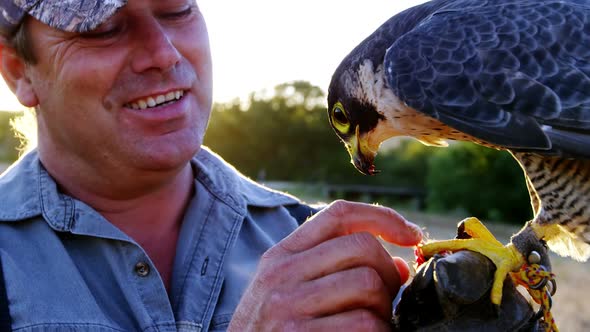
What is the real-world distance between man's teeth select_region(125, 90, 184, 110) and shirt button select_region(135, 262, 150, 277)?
1.86 feet

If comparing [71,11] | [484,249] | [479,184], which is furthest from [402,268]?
[479,184]

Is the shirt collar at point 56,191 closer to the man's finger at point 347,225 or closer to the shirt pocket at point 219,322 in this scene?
the shirt pocket at point 219,322

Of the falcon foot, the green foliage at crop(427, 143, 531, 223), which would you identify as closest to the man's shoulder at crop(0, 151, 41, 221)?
the falcon foot

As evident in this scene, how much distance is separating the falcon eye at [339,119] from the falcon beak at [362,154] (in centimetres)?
7

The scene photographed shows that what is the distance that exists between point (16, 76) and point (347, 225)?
5.08 feet

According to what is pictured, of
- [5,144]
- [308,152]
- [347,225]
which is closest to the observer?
[347,225]

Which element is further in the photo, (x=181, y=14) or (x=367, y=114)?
(x=367, y=114)

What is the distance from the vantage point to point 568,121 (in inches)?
82.8

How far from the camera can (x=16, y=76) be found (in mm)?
2414

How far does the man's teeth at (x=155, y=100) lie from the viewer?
7.25 ft

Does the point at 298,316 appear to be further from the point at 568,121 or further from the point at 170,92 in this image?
the point at 568,121

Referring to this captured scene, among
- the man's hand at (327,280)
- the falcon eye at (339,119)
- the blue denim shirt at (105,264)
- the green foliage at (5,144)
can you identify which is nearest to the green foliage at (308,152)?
the green foliage at (5,144)

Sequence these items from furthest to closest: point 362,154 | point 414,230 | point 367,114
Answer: point 362,154
point 367,114
point 414,230

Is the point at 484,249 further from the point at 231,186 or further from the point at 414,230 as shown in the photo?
the point at 231,186
